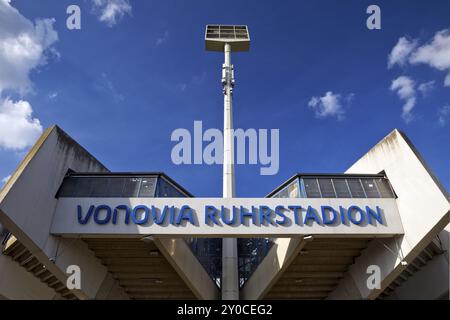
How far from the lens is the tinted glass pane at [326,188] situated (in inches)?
822

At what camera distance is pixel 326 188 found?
21.3 meters

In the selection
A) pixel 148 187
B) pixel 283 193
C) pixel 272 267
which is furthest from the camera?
pixel 272 267

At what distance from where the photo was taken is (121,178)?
21.4 m

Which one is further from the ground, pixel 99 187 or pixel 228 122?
pixel 228 122

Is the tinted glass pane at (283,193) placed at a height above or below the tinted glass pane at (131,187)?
above

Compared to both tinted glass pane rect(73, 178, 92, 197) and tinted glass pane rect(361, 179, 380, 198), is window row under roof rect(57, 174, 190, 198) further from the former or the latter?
tinted glass pane rect(361, 179, 380, 198)

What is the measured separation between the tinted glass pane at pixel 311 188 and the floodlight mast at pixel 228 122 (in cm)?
867

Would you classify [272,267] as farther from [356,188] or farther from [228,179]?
[228,179]

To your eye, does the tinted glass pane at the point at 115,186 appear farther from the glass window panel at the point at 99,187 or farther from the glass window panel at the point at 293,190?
the glass window panel at the point at 293,190

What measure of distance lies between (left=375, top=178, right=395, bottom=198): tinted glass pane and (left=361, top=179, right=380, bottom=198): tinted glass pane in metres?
0.27

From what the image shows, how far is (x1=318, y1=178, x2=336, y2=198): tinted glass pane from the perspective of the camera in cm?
2089

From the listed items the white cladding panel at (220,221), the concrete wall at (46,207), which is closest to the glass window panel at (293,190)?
the white cladding panel at (220,221)

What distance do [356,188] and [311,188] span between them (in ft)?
8.86

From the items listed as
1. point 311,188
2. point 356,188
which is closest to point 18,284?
point 311,188
